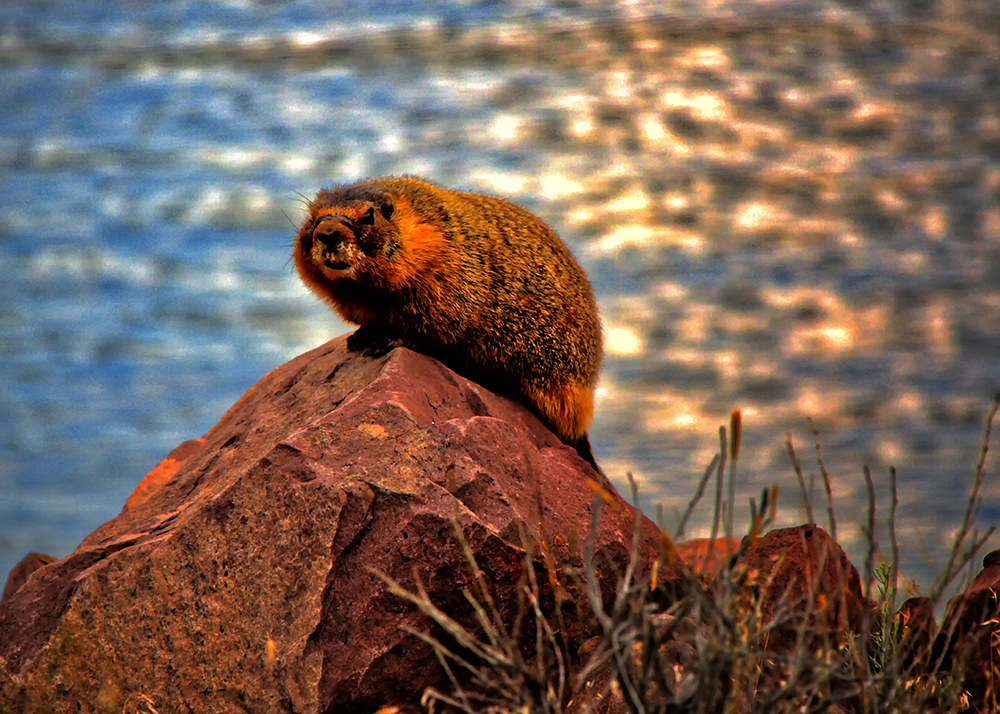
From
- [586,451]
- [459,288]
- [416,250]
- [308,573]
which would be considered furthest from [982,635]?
[416,250]

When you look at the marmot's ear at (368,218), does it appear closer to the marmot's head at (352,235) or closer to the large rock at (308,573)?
the marmot's head at (352,235)

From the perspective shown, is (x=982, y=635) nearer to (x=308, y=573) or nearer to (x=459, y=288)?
(x=459, y=288)

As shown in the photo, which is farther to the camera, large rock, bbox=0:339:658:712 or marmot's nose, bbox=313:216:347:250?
marmot's nose, bbox=313:216:347:250

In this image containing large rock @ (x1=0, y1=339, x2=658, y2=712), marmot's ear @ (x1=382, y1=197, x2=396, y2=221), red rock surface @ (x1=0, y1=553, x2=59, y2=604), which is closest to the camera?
large rock @ (x1=0, y1=339, x2=658, y2=712)

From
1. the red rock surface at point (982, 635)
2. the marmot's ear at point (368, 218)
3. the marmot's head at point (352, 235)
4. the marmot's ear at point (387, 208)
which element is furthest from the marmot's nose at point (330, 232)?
the red rock surface at point (982, 635)

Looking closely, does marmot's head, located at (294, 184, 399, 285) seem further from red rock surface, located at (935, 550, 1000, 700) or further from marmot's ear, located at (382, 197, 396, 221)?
red rock surface, located at (935, 550, 1000, 700)

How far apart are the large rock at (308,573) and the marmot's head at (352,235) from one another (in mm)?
760

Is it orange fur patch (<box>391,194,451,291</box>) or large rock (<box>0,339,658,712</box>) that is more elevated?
orange fur patch (<box>391,194,451,291</box>)

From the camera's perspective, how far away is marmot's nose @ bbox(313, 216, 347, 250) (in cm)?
568

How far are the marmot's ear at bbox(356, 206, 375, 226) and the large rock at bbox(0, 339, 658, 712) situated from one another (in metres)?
1.03

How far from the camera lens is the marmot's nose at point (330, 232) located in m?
5.68

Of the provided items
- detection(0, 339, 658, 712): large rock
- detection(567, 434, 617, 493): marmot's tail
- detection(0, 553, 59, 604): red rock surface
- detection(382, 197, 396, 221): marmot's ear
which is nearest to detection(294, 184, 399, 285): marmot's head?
detection(382, 197, 396, 221): marmot's ear

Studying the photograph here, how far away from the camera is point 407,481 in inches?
191

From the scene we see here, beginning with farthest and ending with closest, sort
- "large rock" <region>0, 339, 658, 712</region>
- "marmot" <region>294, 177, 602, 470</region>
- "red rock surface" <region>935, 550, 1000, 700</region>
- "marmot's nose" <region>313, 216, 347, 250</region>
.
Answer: "marmot" <region>294, 177, 602, 470</region> < "marmot's nose" <region>313, 216, 347, 250</region> < "red rock surface" <region>935, 550, 1000, 700</region> < "large rock" <region>0, 339, 658, 712</region>
